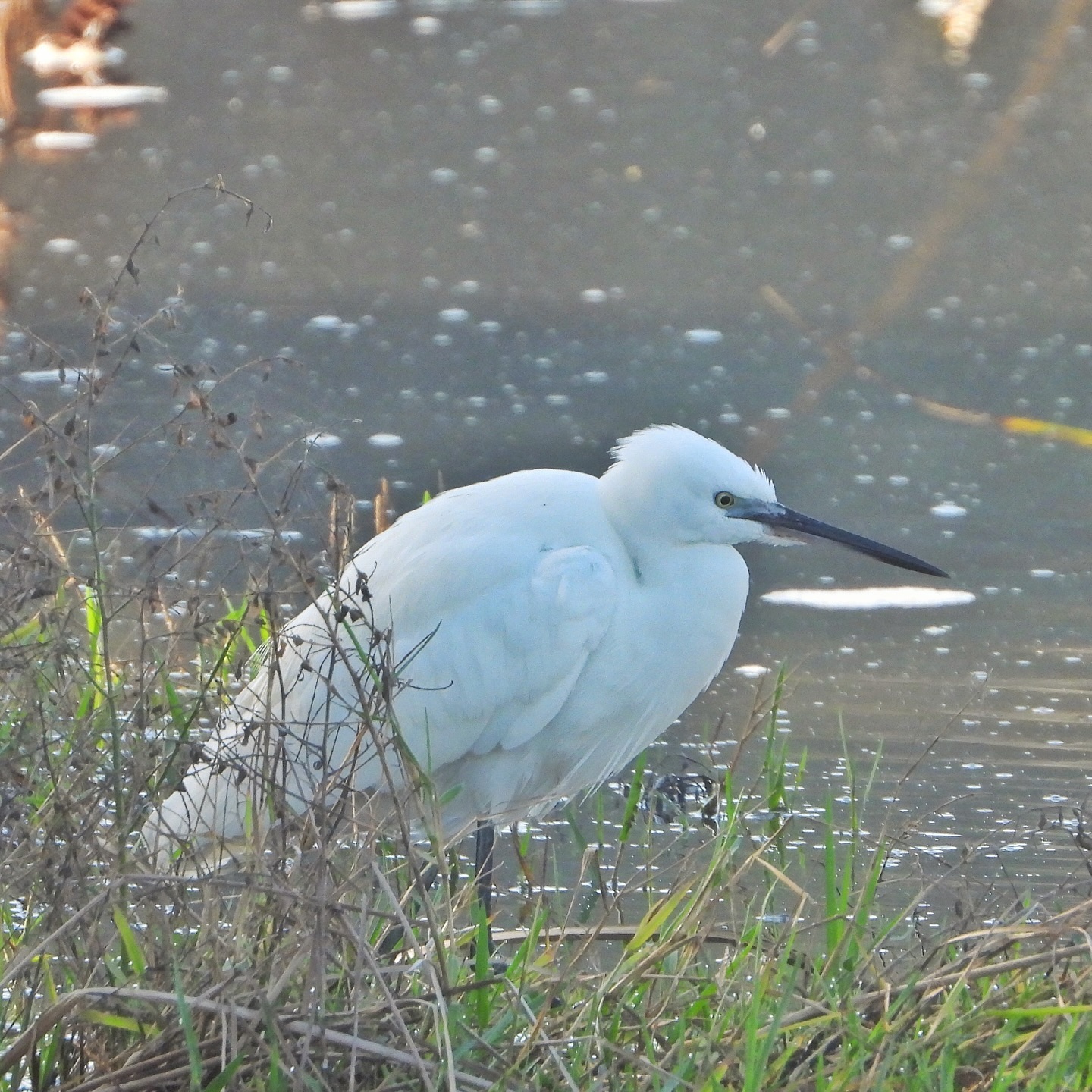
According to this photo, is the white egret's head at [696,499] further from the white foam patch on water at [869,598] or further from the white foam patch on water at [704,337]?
the white foam patch on water at [704,337]

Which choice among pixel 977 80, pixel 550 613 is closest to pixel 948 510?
pixel 550 613

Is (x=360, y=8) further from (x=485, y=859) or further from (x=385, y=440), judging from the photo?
(x=485, y=859)

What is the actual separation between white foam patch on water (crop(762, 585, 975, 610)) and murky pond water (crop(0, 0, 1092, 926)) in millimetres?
37

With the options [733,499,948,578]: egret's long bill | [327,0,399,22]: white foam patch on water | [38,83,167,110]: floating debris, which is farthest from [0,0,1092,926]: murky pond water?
[327,0,399,22]: white foam patch on water

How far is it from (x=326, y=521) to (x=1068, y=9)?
0.93m

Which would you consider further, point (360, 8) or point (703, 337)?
point (360, 8)

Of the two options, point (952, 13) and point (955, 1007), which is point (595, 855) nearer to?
point (955, 1007)

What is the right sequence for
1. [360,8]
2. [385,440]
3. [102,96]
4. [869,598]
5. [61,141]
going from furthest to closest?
[360,8]
[102,96]
[61,141]
[385,440]
[869,598]

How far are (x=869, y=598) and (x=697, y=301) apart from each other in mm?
2264

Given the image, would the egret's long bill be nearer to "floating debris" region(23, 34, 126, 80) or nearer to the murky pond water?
the murky pond water

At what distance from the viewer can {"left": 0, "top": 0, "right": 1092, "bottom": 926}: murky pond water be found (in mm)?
3230

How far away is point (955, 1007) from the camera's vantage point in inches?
71.2

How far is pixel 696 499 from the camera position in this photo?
253 centimetres

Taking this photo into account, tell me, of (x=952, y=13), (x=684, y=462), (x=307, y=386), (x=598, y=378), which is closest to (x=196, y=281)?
(x=307, y=386)
